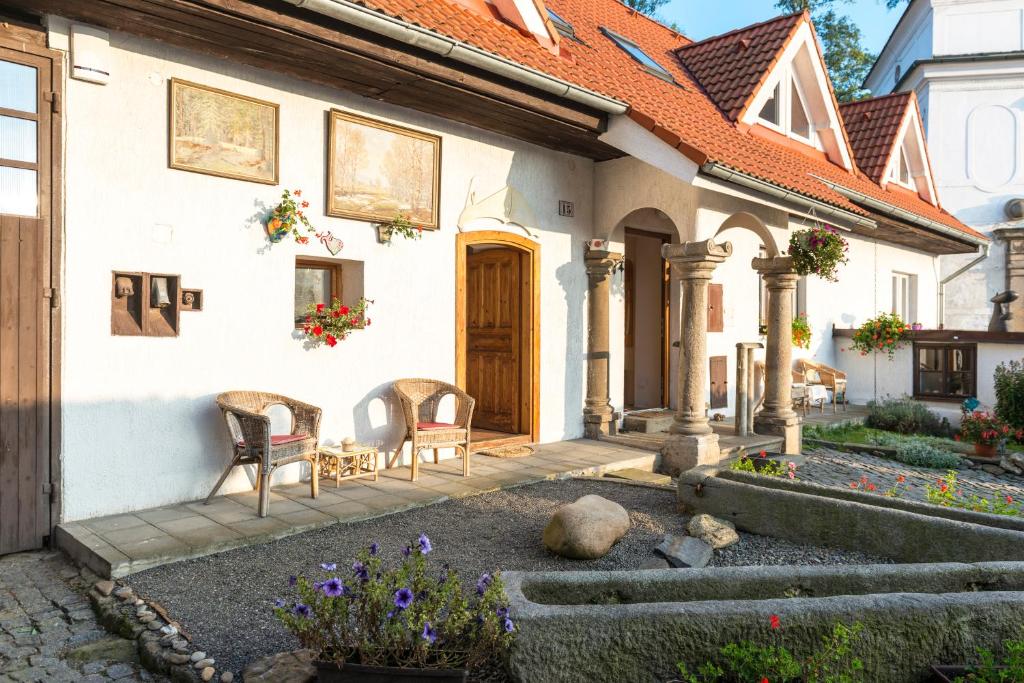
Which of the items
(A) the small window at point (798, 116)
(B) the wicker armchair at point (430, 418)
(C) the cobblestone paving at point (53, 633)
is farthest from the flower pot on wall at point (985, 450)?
(C) the cobblestone paving at point (53, 633)

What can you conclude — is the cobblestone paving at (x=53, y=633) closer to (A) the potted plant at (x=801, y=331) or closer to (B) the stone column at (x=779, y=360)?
(B) the stone column at (x=779, y=360)

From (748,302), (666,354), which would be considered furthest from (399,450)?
(748,302)

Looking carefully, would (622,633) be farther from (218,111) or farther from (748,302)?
(748,302)

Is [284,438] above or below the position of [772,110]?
below

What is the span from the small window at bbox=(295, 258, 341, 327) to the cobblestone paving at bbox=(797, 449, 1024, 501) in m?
5.05

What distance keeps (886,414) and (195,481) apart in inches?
385

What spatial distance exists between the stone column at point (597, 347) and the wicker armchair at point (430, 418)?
6.99 ft

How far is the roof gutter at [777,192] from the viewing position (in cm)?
686

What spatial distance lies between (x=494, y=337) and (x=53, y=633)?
5.67 meters

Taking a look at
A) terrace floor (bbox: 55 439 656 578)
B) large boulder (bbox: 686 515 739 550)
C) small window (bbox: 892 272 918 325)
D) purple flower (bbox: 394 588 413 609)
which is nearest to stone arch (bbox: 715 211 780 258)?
terrace floor (bbox: 55 439 656 578)

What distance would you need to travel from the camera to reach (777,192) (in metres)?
7.66

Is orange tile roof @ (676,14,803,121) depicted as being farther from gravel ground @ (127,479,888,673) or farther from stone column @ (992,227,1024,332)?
stone column @ (992,227,1024,332)

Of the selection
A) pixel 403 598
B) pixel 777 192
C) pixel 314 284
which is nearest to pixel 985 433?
pixel 777 192

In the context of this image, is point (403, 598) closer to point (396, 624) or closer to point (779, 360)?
point (396, 624)
